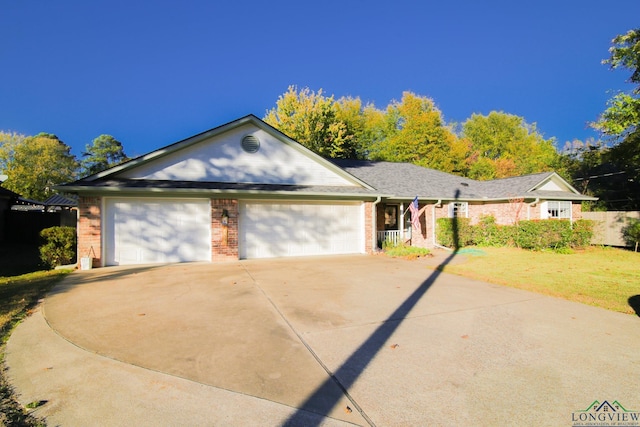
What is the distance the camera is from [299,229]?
12789 mm

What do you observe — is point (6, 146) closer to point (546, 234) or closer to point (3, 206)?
point (3, 206)

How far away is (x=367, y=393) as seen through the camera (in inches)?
122

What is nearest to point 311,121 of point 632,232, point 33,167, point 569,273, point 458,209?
point 458,209

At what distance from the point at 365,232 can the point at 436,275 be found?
4824mm

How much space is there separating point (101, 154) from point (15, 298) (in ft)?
194

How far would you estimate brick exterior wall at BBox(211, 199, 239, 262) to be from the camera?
37.1 ft

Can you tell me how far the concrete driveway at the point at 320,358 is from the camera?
9.30ft

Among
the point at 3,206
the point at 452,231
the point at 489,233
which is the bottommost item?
the point at 489,233

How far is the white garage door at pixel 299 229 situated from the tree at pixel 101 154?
5029 cm

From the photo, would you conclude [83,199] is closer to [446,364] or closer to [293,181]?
[293,181]

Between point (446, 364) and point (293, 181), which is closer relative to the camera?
point (446, 364)

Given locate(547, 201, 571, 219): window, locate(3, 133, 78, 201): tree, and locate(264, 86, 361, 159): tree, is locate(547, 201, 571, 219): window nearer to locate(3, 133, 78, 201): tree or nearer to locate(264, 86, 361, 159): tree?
locate(264, 86, 361, 159): tree

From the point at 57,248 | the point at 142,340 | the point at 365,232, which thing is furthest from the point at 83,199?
the point at 365,232

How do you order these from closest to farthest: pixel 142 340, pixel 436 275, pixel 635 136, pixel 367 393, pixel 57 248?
pixel 367 393
pixel 142 340
pixel 436 275
pixel 57 248
pixel 635 136
